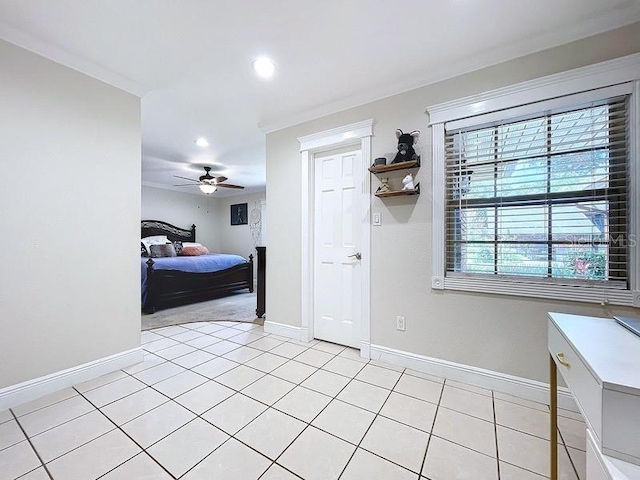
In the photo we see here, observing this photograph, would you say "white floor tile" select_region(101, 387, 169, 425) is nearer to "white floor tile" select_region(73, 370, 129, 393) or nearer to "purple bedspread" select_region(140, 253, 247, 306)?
"white floor tile" select_region(73, 370, 129, 393)

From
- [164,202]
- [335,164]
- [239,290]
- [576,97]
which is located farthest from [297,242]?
[164,202]

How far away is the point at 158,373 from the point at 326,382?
1.37 metres

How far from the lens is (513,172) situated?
194 cm

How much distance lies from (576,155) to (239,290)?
5.74 meters

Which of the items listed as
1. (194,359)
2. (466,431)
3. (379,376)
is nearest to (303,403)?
(379,376)

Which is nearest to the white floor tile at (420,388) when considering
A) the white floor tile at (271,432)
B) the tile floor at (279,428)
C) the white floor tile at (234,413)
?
the tile floor at (279,428)

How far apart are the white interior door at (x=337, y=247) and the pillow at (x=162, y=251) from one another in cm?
412

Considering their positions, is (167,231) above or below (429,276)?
above

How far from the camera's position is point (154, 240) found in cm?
611

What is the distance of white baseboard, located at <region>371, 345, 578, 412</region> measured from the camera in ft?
5.97

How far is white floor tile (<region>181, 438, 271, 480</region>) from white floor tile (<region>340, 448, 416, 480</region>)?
15.7 inches

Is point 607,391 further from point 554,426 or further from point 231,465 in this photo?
point 231,465

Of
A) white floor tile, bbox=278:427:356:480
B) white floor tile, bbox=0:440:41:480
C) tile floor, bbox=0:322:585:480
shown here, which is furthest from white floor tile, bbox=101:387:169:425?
white floor tile, bbox=278:427:356:480

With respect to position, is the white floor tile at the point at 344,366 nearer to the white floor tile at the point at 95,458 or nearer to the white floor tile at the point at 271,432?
the white floor tile at the point at 271,432
